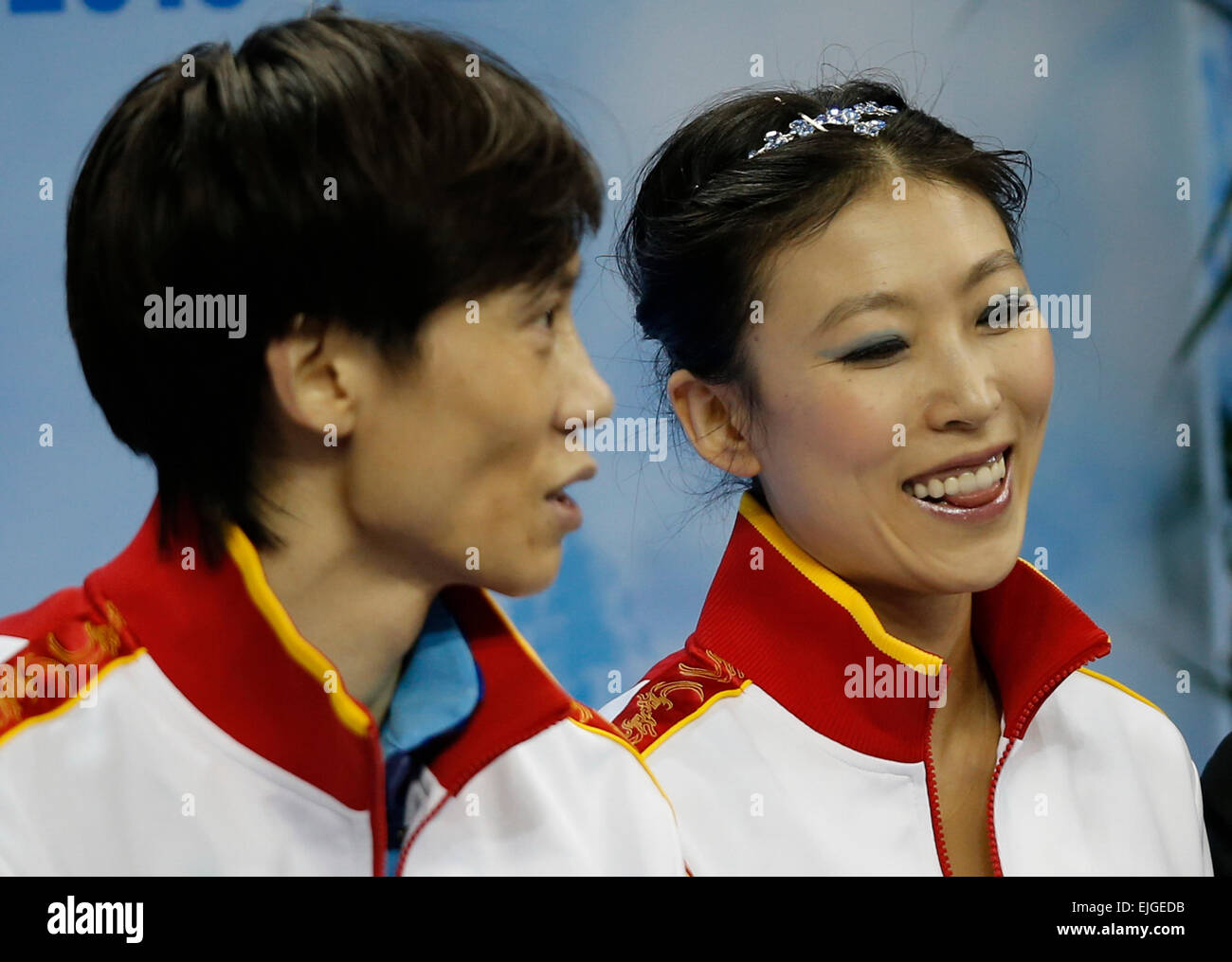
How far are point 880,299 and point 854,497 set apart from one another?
0.18 meters

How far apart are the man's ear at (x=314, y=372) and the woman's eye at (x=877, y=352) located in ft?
1.51

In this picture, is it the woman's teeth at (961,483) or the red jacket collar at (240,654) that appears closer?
the red jacket collar at (240,654)

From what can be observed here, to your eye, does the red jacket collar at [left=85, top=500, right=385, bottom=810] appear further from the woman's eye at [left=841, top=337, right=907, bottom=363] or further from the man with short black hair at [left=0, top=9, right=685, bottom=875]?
the woman's eye at [left=841, top=337, right=907, bottom=363]

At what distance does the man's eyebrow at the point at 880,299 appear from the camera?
4.51 feet

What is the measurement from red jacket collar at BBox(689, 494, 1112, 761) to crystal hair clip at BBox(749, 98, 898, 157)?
34cm

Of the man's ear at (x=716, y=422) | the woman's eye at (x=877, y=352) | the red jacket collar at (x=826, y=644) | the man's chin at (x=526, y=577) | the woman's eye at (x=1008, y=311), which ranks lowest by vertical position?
the red jacket collar at (x=826, y=644)

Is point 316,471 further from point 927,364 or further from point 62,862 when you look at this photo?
point 927,364

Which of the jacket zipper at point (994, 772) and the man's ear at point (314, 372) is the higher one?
the man's ear at point (314, 372)

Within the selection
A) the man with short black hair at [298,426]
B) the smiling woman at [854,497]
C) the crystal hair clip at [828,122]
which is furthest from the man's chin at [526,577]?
the crystal hair clip at [828,122]

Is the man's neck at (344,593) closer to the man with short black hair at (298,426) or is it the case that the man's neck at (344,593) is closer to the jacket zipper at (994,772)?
the man with short black hair at (298,426)

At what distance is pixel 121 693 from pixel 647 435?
0.60 m

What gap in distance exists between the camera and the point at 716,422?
4.85 feet

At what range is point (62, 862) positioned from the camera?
114cm
